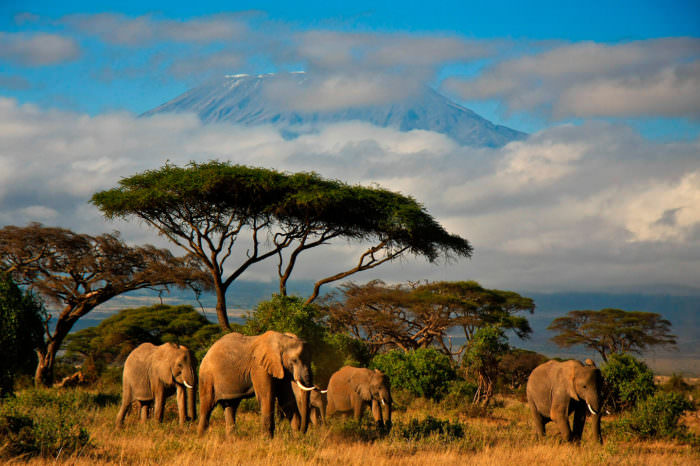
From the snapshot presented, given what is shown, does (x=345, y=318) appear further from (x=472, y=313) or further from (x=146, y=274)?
(x=146, y=274)

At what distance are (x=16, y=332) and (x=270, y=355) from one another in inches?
251

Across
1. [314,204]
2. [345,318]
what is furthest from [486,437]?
[345,318]

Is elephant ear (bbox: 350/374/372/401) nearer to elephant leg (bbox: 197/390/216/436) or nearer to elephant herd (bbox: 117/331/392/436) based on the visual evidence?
elephant herd (bbox: 117/331/392/436)

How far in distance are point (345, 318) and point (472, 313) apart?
6.66 m

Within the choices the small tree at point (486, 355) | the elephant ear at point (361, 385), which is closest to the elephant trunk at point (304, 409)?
the elephant ear at point (361, 385)

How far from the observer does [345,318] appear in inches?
1494

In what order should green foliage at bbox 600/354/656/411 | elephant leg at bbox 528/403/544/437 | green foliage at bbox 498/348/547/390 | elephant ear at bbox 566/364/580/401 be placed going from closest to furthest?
elephant ear at bbox 566/364/580/401 < elephant leg at bbox 528/403/544/437 < green foliage at bbox 600/354/656/411 < green foliage at bbox 498/348/547/390

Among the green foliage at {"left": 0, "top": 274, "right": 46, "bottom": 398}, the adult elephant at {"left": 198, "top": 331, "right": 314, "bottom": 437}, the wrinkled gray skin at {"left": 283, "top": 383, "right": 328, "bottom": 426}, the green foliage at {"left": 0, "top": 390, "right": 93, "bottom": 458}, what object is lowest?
the wrinkled gray skin at {"left": 283, "top": 383, "right": 328, "bottom": 426}

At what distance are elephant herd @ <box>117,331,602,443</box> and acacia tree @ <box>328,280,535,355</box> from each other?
18.6 m

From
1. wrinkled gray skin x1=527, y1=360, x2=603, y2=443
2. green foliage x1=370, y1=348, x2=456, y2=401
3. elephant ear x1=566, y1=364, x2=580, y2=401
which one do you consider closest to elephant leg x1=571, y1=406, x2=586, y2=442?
wrinkled gray skin x1=527, y1=360, x2=603, y2=443

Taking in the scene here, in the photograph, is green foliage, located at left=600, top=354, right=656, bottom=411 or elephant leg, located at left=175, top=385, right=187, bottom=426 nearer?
elephant leg, located at left=175, top=385, right=187, bottom=426

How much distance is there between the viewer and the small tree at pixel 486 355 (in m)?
26.3

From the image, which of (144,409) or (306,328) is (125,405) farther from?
(306,328)

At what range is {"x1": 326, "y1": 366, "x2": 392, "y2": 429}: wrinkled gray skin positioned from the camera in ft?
54.4
